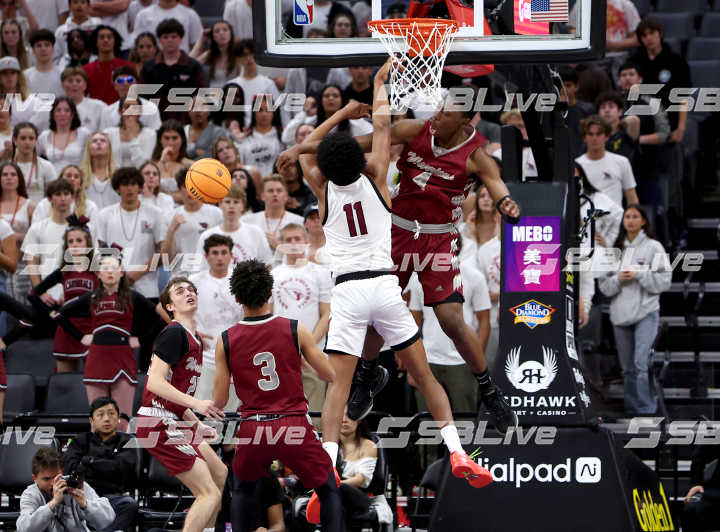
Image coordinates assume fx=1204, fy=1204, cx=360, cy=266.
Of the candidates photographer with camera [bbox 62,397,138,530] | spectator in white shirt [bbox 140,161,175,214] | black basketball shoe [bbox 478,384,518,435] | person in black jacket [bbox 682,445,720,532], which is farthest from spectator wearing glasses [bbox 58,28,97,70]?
person in black jacket [bbox 682,445,720,532]

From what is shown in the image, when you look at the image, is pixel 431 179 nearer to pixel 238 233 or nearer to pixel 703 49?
pixel 238 233

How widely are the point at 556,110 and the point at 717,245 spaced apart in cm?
548

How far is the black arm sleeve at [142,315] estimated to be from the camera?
10.5 metres

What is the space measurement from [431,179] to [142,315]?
143 inches

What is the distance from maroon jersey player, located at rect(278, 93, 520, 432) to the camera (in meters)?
7.88

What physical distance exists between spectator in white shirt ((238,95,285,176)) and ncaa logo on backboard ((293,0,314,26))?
4.88 m

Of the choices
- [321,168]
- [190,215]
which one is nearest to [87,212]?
[190,215]

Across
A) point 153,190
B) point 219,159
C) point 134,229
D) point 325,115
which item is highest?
point 325,115

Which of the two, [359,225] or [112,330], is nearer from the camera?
[359,225]

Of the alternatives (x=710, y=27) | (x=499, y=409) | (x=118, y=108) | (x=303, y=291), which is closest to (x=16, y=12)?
(x=118, y=108)

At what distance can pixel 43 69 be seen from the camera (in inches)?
555

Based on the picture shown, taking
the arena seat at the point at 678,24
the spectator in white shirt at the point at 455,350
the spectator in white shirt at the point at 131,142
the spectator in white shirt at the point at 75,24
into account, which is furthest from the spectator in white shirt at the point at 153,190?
the arena seat at the point at 678,24

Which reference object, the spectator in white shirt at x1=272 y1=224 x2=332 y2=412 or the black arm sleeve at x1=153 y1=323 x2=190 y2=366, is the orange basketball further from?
the spectator in white shirt at x1=272 y1=224 x2=332 y2=412

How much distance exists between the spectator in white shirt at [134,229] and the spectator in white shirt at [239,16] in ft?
14.1
